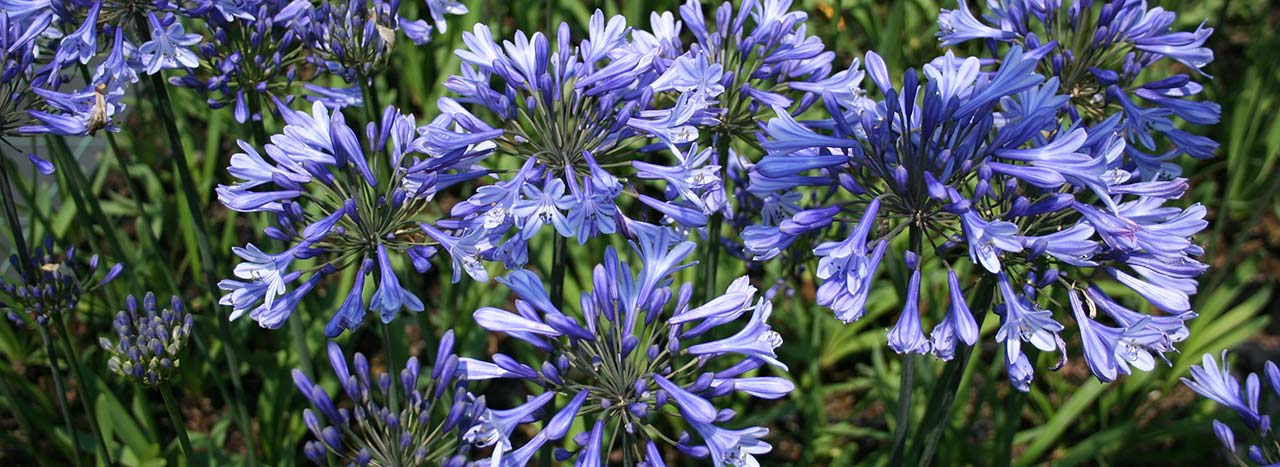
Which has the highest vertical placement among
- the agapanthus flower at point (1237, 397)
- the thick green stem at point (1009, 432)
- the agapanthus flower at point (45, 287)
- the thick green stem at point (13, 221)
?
the thick green stem at point (13, 221)

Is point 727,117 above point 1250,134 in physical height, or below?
above

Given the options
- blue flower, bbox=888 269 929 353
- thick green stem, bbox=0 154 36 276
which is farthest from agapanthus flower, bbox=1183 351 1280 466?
thick green stem, bbox=0 154 36 276

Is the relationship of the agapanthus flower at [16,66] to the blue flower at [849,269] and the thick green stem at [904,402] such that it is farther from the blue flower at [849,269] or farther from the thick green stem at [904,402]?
the thick green stem at [904,402]

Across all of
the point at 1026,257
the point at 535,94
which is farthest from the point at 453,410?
the point at 1026,257

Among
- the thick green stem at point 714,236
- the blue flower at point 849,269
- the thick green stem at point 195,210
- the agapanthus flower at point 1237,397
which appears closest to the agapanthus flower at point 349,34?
the thick green stem at point 195,210

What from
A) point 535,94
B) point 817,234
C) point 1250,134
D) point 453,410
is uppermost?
point 535,94

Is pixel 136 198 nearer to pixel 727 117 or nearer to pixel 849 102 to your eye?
pixel 727 117
